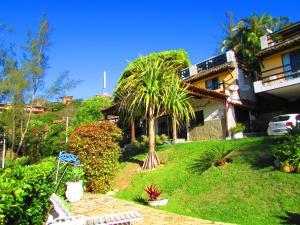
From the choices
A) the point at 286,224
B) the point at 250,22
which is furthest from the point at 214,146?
the point at 250,22

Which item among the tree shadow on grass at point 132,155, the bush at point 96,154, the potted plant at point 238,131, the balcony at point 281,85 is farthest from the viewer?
the balcony at point 281,85

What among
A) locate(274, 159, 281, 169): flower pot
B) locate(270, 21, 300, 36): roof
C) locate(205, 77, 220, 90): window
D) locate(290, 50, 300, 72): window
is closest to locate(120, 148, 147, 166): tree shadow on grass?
locate(274, 159, 281, 169): flower pot

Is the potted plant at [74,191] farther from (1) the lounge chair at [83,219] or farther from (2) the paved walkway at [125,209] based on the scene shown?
(1) the lounge chair at [83,219]

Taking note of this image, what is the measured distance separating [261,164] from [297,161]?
1.62 meters

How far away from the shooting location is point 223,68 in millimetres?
24547

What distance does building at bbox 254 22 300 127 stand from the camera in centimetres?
2101

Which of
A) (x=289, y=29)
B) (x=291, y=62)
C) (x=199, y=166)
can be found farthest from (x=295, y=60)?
(x=199, y=166)

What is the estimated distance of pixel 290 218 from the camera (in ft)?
24.0

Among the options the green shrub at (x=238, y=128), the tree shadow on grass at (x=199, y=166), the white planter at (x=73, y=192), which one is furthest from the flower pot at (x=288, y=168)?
the green shrub at (x=238, y=128)

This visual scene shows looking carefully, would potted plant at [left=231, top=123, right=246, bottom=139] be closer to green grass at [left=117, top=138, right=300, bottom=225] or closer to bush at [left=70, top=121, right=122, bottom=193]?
green grass at [left=117, top=138, right=300, bottom=225]

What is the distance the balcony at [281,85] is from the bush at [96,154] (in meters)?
13.4

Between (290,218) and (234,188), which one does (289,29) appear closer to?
(234,188)

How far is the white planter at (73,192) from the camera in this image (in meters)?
10.6

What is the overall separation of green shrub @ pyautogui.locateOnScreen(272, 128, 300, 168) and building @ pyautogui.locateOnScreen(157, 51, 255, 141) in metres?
9.78
